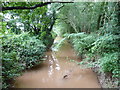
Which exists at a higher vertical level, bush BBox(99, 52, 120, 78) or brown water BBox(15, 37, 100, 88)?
bush BBox(99, 52, 120, 78)

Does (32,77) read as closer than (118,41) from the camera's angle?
No

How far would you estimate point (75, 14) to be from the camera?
625cm

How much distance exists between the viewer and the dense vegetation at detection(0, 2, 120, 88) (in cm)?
267

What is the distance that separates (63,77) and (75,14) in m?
3.89

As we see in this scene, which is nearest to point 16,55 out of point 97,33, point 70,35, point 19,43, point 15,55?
point 15,55

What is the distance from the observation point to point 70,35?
478 centimetres

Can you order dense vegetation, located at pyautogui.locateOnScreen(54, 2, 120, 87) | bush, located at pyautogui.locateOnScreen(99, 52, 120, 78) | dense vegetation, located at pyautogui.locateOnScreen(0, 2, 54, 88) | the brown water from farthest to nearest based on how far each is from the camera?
the brown water → dense vegetation, located at pyautogui.locateOnScreen(54, 2, 120, 87) → bush, located at pyautogui.locateOnScreen(99, 52, 120, 78) → dense vegetation, located at pyautogui.locateOnScreen(0, 2, 54, 88)

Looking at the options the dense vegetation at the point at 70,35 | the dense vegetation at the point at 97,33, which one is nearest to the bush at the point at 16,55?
the dense vegetation at the point at 70,35

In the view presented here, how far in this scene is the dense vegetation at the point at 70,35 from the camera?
2670 mm

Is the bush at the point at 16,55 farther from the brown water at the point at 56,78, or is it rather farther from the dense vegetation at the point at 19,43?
the brown water at the point at 56,78

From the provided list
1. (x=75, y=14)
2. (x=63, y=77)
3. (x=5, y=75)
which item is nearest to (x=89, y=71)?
(x=63, y=77)

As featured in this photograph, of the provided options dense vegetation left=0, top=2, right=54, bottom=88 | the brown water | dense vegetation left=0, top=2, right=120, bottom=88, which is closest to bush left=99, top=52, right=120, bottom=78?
dense vegetation left=0, top=2, right=120, bottom=88

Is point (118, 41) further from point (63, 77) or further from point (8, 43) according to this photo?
point (8, 43)

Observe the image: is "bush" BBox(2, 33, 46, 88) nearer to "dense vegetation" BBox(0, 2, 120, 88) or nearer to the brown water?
"dense vegetation" BBox(0, 2, 120, 88)
